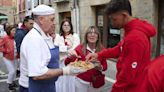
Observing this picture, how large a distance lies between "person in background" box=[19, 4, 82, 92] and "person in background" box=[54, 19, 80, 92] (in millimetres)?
2129

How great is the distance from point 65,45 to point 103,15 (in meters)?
8.16

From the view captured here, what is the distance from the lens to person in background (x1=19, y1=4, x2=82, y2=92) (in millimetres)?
2920

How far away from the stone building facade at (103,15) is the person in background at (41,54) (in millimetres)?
4846

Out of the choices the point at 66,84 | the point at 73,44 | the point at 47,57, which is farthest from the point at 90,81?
the point at 47,57

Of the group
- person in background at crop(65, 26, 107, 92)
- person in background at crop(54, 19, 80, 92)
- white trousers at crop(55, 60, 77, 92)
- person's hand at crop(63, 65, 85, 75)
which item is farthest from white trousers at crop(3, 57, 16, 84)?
person's hand at crop(63, 65, 85, 75)

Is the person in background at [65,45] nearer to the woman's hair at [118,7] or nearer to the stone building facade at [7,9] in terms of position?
the woman's hair at [118,7]

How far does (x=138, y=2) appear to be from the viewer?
11.2m

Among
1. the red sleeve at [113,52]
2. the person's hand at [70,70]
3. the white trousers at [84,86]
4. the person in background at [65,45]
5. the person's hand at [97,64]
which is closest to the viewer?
the person's hand at [70,70]

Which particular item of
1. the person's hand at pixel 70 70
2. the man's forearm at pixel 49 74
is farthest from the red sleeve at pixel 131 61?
the man's forearm at pixel 49 74

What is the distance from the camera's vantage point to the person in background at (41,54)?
2920 millimetres

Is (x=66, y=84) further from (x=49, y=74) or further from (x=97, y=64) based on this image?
(x=49, y=74)

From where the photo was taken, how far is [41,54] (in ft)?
9.73

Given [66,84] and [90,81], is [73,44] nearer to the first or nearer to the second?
[66,84]

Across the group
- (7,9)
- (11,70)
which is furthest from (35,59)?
(7,9)
